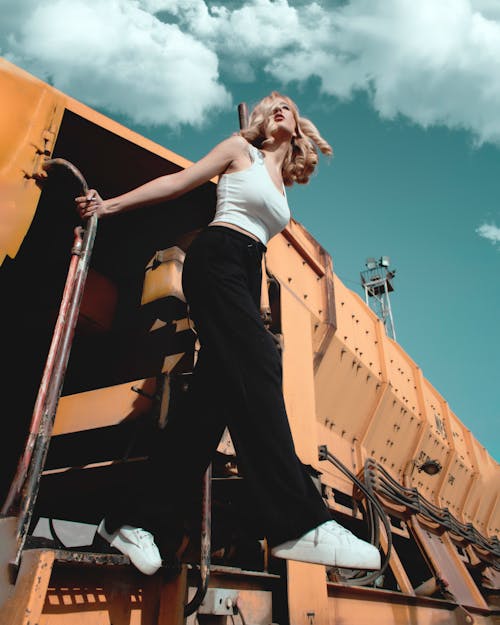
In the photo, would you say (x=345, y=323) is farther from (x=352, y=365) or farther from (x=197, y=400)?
(x=197, y=400)

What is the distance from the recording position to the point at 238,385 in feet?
4.22

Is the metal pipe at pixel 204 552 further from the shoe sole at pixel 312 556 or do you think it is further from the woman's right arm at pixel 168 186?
the woman's right arm at pixel 168 186

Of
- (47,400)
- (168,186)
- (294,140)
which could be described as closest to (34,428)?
(47,400)

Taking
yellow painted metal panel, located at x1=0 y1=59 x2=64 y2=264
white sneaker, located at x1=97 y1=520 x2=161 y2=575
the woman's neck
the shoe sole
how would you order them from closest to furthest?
the shoe sole < white sneaker, located at x1=97 y1=520 x2=161 y2=575 < yellow painted metal panel, located at x1=0 y1=59 x2=64 y2=264 < the woman's neck

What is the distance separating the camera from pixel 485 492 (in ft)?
25.7

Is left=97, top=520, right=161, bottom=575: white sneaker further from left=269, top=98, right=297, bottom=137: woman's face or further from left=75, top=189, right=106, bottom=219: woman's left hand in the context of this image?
left=269, top=98, right=297, bottom=137: woman's face

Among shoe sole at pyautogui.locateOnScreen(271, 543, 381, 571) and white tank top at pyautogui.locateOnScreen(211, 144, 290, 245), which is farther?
white tank top at pyautogui.locateOnScreen(211, 144, 290, 245)

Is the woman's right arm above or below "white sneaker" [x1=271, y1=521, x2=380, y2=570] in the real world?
above

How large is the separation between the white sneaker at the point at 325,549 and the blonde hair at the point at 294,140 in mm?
1221

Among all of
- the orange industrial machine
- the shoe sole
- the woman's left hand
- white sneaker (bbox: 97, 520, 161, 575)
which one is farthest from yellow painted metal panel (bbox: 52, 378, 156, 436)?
the shoe sole

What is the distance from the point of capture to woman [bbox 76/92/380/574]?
3.92 feet

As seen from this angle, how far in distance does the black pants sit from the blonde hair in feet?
1.48

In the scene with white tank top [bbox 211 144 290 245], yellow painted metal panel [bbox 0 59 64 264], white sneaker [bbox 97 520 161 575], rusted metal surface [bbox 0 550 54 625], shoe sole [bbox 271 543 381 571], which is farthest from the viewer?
white tank top [bbox 211 144 290 245]

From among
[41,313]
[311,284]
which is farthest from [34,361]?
[311,284]
